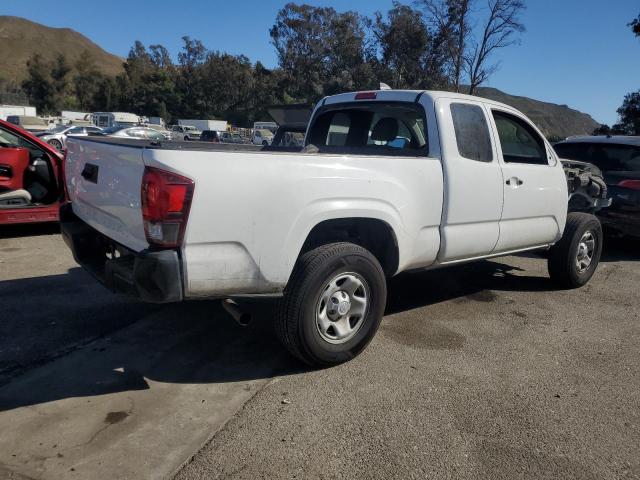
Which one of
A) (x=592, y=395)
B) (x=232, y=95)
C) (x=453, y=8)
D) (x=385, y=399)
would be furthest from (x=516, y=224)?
(x=232, y=95)

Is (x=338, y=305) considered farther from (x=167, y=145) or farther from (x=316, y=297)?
(x=167, y=145)

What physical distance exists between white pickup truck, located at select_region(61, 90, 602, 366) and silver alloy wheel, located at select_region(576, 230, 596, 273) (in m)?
0.70

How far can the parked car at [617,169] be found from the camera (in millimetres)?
6945

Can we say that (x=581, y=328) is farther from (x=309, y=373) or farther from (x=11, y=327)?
(x=11, y=327)

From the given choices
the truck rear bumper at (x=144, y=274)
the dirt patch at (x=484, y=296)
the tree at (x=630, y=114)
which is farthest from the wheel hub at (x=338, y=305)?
the tree at (x=630, y=114)

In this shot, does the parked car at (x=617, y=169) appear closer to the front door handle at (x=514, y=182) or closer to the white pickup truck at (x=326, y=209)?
the white pickup truck at (x=326, y=209)

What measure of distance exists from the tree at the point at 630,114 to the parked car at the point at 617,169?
25.6 meters

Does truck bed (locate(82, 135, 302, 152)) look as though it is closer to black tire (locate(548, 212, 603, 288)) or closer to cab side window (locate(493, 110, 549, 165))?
cab side window (locate(493, 110, 549, 165))

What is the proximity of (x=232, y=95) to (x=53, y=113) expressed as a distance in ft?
87.6

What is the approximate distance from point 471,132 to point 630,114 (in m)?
31.7

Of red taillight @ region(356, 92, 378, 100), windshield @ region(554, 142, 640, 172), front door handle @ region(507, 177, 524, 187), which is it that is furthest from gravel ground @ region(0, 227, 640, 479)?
windshield @ region(554, 142, 640, 172)

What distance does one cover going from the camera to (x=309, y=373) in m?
3.56

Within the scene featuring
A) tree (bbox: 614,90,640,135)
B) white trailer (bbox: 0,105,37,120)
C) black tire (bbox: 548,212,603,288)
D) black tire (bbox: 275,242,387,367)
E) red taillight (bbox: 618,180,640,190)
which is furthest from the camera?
white trailer (bbox: 0,105,37,120)

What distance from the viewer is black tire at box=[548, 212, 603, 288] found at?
5527 mm
